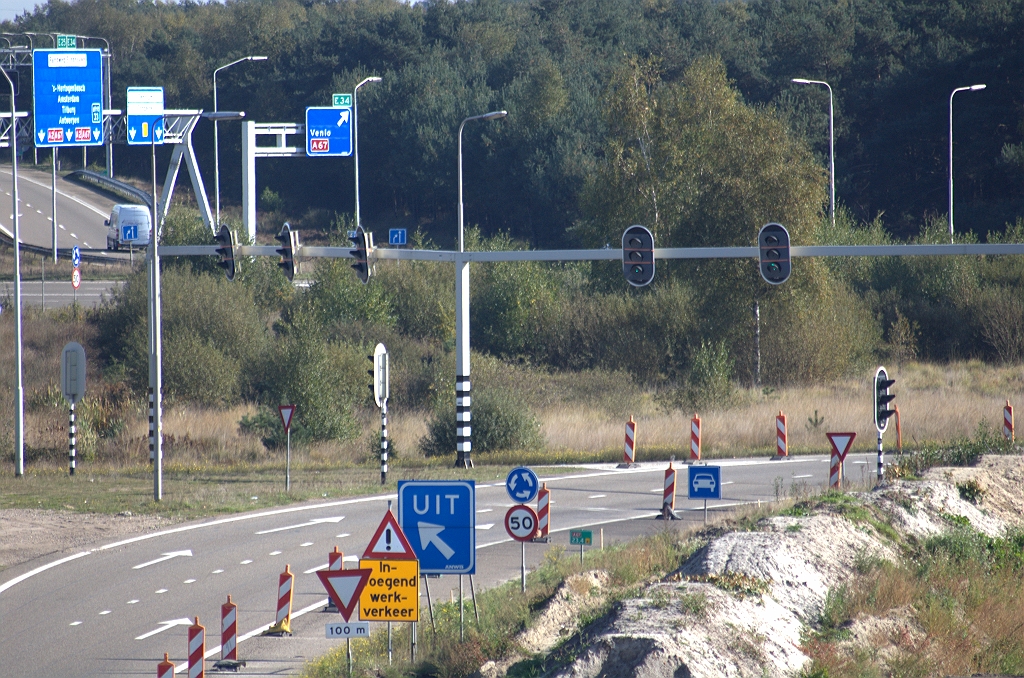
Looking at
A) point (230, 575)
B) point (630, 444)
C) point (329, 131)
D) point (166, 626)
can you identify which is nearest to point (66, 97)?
point (329, 131)

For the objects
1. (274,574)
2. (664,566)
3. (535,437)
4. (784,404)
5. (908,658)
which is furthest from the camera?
(784,404)

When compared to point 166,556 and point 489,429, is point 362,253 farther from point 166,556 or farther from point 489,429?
point 489,429

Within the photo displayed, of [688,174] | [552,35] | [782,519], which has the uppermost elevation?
[552,35]

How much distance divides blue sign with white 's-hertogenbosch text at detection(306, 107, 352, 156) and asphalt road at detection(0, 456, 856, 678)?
2663 centimetres

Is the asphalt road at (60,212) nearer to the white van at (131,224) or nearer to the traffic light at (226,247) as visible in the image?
the white van at (131,224)

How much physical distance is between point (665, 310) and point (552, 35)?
51.1 m

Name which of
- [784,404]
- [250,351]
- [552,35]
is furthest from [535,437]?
[552,35]

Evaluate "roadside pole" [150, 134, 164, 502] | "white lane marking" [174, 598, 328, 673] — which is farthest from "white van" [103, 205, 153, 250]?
"white lane marking" [174, 598, 328, 673]

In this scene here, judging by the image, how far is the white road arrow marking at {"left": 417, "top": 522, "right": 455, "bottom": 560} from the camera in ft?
37.1

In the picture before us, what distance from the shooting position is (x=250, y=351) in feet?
141

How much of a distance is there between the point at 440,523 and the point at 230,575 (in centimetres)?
650

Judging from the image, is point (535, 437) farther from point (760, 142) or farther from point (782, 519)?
point (782, 519)

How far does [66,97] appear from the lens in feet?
121

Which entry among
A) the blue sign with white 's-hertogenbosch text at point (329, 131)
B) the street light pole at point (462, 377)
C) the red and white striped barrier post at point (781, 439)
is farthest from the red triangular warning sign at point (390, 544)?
the blue sign with white 's-hertogenbosch text at point (329, 131)
